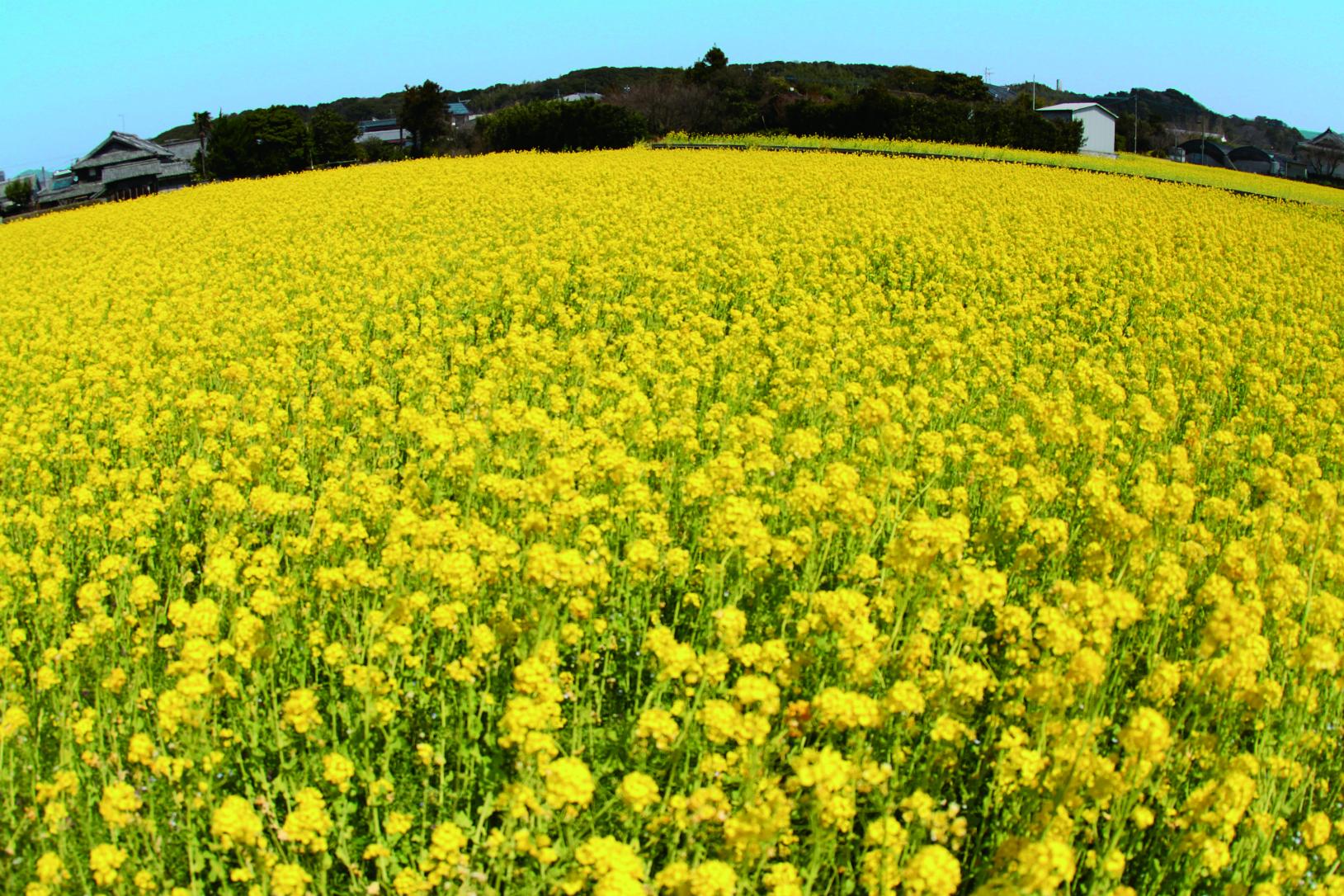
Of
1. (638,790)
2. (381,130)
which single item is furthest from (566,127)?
(381,130)

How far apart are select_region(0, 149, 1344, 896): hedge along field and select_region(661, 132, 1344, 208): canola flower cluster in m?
23.7

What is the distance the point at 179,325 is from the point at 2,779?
7689 millimetres

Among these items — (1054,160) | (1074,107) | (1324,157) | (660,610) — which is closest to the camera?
(660,610)

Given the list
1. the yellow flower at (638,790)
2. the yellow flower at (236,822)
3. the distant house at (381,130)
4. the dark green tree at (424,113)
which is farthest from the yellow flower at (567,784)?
the distant house at (381,130)

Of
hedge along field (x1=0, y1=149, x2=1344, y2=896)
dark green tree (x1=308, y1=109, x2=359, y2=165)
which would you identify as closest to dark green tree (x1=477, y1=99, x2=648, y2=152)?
dark green tree (x1=308, y1=109, x2=359, y2=165)

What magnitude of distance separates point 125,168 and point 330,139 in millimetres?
17646

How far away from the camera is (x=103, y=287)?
12859 millimetres

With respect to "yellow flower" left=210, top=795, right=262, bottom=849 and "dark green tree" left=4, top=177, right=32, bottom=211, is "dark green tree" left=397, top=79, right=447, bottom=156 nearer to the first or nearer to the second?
"dark green tree" left=4, top=177, right=32, bottom=211

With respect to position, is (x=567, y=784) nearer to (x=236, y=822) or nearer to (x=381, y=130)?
(x=236, y=822)

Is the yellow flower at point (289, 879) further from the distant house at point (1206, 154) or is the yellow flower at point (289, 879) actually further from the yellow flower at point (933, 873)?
the distant house at point (1206, 154)

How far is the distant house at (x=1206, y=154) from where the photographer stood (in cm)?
7531

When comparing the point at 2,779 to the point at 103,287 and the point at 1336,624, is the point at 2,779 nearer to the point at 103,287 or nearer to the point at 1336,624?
the point at 1336,624

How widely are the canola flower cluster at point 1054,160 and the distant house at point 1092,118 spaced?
26.3 meters

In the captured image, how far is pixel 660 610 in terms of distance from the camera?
17.1 ft
